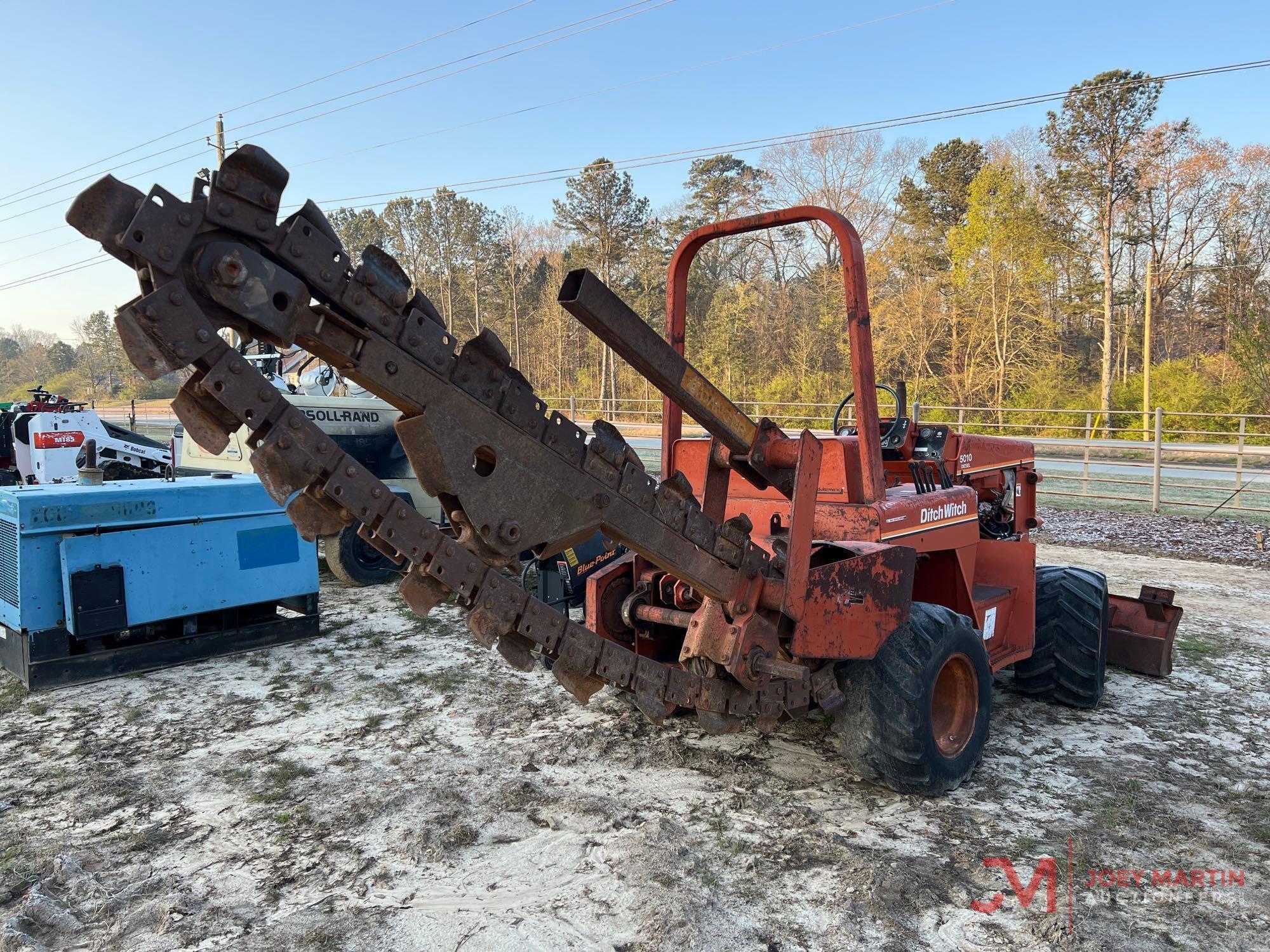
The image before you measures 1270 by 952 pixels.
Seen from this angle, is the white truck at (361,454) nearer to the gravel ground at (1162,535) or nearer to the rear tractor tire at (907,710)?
the rear tractor tire at (907,710)

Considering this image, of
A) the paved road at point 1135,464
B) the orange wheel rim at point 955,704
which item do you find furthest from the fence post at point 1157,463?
the orange wheel rim at point 955,704

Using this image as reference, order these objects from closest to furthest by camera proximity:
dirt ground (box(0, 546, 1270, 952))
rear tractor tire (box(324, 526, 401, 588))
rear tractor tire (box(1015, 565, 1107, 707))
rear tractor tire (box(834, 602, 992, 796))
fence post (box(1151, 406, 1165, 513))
Result: dirt ground (box(0, 546, 1270, 952))
rear tractor tire (box(834, 602, 992, 796))
rear tractor tire (box(1015, 565, 1107, 707))
rear tractor tire (box(324, 526, 401, 588))
fence post (box(1151, 406, 1165, 513))

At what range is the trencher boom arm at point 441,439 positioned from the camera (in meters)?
2.27

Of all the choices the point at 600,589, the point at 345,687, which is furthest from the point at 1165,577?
the point at 345,687

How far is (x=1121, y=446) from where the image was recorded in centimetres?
1653

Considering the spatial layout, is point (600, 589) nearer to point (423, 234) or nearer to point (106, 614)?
point (106, 614)

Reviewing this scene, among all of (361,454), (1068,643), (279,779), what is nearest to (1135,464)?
(1068,643)

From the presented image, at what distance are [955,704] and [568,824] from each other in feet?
6.68

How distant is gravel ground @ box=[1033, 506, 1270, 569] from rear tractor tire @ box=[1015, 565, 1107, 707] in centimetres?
470

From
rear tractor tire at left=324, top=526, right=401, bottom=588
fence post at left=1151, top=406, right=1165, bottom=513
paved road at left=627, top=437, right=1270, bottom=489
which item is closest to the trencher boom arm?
rear tractor tire at left=324, top=526, right=401, bottom=588

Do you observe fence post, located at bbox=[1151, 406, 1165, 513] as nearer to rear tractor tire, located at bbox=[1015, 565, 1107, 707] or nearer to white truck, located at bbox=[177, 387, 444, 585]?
rear tractor tire, located at bbox=[1015, 565, 1107, 707]

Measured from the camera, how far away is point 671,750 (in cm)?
461

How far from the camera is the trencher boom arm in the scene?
227 cm
